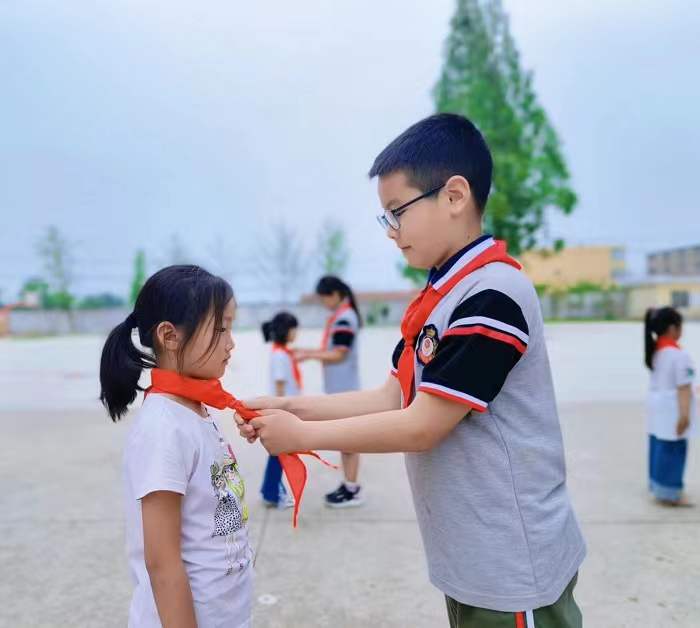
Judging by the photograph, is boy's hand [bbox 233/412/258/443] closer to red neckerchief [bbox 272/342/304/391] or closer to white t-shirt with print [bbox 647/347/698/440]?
red neckerchief [bbox 272/342/304/391]

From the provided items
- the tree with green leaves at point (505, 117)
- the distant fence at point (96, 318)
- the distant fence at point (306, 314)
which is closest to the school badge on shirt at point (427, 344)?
the tree with green leaves at point (505, 117)

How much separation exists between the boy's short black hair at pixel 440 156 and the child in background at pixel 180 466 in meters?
0.51

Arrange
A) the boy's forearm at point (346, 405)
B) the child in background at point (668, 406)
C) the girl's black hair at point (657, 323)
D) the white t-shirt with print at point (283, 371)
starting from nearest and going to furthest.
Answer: the boy's forearm at point (346, 405) < the child in background at point (668, 406) < the girl's black hair at point (657, 323) < the white t-shirt with print at point (283, 371)

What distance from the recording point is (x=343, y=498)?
3.78 m

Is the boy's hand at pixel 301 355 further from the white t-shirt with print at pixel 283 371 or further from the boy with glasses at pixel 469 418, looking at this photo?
the boy with glasses at pixel 469 418

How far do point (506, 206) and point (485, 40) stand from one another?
770 cm

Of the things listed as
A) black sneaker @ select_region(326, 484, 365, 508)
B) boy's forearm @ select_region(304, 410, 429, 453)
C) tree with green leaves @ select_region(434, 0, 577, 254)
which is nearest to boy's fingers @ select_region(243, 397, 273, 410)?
boy's forearm @ select_region(304, 410, 429, 453)

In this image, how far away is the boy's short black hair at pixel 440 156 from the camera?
4.29 ft

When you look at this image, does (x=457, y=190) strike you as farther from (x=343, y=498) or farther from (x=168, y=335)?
(x=343, y=498)

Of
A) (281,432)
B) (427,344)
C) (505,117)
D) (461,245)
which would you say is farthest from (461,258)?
(505,117)

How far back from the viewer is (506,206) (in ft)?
77.9

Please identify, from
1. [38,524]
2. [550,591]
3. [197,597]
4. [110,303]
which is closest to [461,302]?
[550,591]

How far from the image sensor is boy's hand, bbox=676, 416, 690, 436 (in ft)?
12.0

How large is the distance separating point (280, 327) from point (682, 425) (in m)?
2.59
